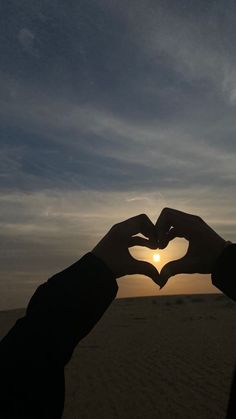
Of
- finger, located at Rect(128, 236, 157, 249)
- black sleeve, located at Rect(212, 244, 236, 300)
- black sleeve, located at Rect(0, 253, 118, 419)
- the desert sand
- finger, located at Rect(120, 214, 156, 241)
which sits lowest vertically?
the desert sand

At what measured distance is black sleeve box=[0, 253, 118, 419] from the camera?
4.00ft

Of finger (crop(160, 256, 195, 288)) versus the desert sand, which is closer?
finger (crop(160, 256, 195, 288))

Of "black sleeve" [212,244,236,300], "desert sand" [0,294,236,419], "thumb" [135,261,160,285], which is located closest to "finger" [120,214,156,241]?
"thumb" [135,261,160,285]

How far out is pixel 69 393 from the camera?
9.81 m

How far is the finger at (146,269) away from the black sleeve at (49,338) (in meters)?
0.11

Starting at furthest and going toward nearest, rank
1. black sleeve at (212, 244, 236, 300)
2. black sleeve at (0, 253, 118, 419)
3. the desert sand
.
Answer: the desert sand → black sleeve at (212, 244, 236, 300) → black sleeve at (0, 253, 118, 419)

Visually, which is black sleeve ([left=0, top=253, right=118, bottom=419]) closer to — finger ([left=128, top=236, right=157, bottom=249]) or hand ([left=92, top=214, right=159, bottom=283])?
hand ([left=92, top=214, right=159, bottom=283])

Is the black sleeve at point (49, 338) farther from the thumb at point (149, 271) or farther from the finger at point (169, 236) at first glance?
the finger at point (169, 236)

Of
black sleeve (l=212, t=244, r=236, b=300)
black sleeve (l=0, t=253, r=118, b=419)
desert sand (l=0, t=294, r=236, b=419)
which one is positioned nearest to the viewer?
black sleeve (l=0, t=253, r=118, b=419)

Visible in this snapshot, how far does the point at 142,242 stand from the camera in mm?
1688

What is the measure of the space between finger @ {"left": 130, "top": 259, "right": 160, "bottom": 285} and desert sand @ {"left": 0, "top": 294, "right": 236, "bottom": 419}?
278 inches

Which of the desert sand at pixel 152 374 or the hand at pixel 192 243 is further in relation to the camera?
the desert sand at pixel 152 374

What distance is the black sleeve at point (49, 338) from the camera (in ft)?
4.00

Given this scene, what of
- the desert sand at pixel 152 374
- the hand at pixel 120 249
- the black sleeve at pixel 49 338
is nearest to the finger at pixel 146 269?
the hand at pixel 120 249
